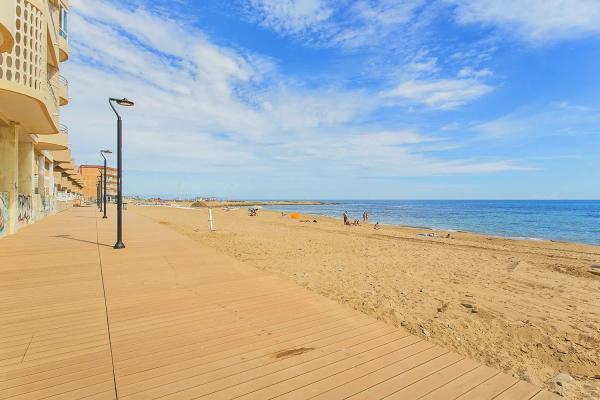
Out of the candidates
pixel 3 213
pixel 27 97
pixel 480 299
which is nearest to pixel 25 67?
pixel 27 97

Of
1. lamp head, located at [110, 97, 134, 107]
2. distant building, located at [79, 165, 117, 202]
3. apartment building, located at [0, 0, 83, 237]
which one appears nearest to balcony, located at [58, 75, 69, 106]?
apartment building, located at [0, 0, 83, 237]

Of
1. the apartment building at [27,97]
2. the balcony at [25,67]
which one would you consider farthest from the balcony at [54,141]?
the balcony at [25,67]

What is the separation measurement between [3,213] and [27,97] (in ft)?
19.9

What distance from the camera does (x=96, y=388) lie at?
2.79 meters

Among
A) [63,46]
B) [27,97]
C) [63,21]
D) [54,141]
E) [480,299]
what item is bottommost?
[480,299]

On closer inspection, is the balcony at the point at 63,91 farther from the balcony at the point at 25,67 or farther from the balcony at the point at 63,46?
the balcony at the point at 25,67

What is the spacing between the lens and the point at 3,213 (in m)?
12.3

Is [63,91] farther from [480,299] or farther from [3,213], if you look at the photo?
[480,299]

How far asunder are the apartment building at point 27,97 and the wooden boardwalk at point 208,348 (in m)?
4.62

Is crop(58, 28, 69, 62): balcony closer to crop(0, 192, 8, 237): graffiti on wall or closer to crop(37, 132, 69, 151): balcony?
crop(37, 132, 69, 151): balcony

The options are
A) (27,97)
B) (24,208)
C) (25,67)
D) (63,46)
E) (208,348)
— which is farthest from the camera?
(63,46)

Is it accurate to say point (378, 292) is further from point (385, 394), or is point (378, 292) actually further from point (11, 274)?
point (11, 274)

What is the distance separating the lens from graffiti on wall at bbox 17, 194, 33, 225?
14.9 metres

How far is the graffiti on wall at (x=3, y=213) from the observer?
1201cm
